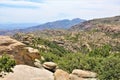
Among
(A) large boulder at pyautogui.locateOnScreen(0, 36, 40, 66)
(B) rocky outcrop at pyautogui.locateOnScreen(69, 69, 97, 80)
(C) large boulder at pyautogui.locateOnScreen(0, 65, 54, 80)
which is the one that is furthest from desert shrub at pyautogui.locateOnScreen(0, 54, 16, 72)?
(B) rocky outcrop at pyautogui.locateOnScreen(69, 69, 97, 80)

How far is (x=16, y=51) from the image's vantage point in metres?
49.5

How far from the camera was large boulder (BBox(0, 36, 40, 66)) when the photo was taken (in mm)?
49000

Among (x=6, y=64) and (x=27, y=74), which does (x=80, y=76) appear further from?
(x=6, y=64)

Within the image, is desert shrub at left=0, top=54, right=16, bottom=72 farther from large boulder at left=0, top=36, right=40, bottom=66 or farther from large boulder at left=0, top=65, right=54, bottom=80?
large boulder at left=0, top=36, right=40, bottom=66

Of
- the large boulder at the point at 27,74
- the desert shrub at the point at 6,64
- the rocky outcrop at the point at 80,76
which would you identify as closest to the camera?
the large boulder at the point at 27,74

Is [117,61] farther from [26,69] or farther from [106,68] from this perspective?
[26,69]

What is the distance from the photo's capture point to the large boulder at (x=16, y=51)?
49.0 metres

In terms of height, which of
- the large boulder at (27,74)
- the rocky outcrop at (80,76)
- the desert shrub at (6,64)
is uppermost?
the desert shrub at (6,64)

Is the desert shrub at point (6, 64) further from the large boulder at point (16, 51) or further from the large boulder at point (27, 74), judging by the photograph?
the large boulder at point (16, 51)

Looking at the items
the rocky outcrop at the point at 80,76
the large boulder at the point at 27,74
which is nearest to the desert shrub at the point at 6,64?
the large boulder at the point at 27,74

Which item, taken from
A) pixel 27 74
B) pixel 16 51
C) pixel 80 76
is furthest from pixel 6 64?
pixel 80 76

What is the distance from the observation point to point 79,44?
612 ft

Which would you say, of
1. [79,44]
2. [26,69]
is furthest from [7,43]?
[79,44]

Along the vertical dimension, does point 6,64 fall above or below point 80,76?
above
